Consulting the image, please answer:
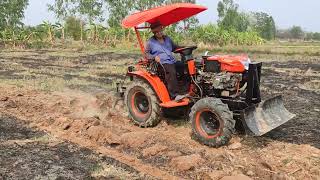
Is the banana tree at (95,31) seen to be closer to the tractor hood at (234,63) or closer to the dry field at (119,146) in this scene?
the dry field at (119,146)

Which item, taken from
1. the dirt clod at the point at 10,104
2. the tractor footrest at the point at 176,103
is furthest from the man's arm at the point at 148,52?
the dirt clod at the point at 10,104

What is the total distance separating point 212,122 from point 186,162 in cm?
109

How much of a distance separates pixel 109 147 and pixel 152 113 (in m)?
→ 1.09

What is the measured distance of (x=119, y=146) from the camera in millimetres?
6254

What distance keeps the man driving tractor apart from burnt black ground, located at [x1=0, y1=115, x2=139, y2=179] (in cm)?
171

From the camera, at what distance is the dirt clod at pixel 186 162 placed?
5285mm

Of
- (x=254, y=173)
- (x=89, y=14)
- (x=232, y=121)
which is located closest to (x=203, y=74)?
(x=232, y=121)

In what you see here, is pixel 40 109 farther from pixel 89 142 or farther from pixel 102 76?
pixel 102 76

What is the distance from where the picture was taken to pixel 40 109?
8.41 meters

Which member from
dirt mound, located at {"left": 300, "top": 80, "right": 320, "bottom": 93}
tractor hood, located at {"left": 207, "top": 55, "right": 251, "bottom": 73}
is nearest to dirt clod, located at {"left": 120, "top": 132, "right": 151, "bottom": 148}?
tractor hood, located at {"left": 207, "top": 55, "right": 251, "bottom": 73}

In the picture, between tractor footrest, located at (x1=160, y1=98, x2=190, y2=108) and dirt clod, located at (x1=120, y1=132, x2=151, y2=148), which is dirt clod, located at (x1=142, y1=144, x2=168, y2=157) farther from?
tractor footrest, located at (x1=160, y1=98, x2=190, y2=108)

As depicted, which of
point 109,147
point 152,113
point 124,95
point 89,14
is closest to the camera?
point 109,147

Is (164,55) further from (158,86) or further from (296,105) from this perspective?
(296,105)

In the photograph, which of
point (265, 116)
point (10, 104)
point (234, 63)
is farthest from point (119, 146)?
point (10, 104)
